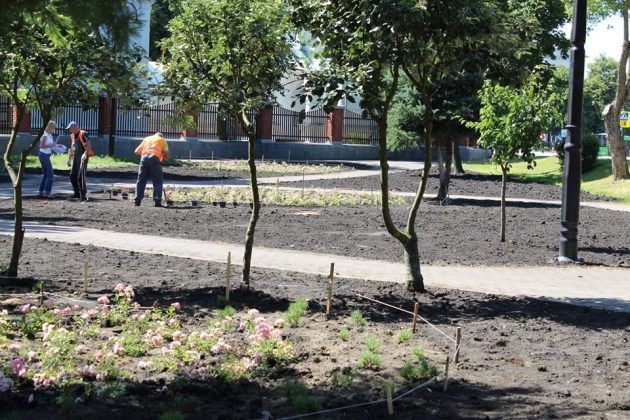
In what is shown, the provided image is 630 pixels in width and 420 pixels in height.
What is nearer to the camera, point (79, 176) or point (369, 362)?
point (369, 362)

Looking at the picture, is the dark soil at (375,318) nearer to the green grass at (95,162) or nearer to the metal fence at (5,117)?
the green grass at (95,162)

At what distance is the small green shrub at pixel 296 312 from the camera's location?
29.7 ft

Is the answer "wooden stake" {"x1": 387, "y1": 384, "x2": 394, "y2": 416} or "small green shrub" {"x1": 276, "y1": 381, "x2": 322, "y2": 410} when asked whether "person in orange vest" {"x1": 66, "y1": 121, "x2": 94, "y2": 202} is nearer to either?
"small green shrub" {"x1": 276, "y1": 381, "x2": 322, "y2": 410}

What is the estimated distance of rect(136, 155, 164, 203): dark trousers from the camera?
→ 20.5 meters

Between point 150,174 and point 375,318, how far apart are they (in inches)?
467

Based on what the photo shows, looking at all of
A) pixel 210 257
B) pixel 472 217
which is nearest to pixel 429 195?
pixel 472 217

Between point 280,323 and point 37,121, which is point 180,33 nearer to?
point 280,323

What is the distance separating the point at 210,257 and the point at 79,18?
7.36m

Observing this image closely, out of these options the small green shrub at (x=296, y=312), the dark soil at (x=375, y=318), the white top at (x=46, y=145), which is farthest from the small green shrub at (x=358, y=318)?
the white top at (x=46, y=145)

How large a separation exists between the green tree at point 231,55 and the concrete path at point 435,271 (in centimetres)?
270

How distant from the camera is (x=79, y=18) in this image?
6609 millimetres

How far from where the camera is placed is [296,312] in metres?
9.20

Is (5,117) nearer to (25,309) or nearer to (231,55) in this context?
(231,55)

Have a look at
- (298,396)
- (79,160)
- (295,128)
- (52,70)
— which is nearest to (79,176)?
(79,160)
